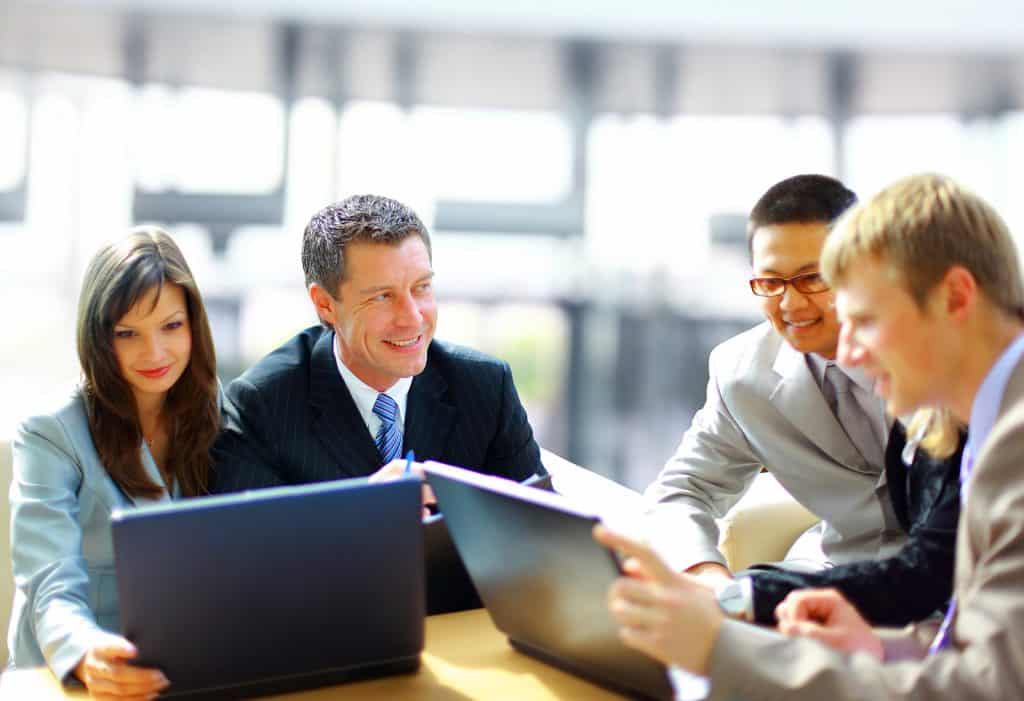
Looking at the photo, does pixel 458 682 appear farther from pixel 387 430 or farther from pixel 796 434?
pixel 796 434

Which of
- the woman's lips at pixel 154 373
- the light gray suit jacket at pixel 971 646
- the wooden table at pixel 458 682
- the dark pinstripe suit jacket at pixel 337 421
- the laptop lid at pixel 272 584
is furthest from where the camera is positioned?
the dark pinstripe suit jacket at pixel 337 421

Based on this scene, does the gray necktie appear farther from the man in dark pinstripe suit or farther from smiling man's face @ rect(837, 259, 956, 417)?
smiling man's face @ rect(837, 259, 956, 417)

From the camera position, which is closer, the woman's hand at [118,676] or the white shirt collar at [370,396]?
the woman's hand at [118,676]

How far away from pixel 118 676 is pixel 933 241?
1037 millimetres

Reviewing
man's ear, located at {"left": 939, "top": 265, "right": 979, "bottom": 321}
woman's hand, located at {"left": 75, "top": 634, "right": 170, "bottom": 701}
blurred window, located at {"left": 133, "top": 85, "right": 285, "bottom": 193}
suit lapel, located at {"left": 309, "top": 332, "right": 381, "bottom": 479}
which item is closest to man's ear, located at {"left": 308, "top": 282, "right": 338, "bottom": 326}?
→ suit lapel, located at {"left": 309, "top": 332, "right": 381, "bottom": 479}

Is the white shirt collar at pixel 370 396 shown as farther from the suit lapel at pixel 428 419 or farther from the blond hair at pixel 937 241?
the blond hair at pixel 937 241

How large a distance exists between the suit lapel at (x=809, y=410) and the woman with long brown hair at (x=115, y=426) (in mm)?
1051

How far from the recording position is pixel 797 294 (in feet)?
6.13

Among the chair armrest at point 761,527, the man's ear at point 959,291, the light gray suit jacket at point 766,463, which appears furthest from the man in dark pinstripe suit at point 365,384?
the man's ear at point 959,291

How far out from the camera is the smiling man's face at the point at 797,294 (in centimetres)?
186

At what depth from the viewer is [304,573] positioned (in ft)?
4.06

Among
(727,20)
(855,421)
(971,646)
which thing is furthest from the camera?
(727,20)

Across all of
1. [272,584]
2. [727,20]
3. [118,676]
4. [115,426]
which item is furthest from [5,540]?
[727,20]

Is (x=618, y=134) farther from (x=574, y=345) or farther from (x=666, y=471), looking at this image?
(x=666, y=471)
